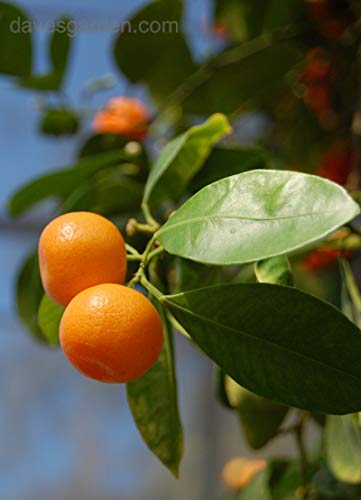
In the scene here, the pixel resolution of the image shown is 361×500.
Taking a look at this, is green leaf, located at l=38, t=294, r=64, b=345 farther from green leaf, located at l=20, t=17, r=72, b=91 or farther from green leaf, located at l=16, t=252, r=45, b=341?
green leaf, located at l=20, t=17, r=72, b=91

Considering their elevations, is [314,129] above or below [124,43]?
below

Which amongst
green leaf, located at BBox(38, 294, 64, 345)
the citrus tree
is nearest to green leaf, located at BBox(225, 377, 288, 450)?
the citrus tree

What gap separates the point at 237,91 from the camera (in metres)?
0.69

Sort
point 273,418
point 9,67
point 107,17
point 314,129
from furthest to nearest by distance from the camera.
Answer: point 107,17, point 314,129, point 9,67, point 273,418

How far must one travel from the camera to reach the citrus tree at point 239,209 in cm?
29

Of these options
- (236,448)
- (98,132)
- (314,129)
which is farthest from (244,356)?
(236,448)

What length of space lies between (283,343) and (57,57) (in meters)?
0.45

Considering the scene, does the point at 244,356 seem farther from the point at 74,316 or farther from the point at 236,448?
the point at 236,448

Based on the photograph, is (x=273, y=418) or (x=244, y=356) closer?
(x=244, y=356)

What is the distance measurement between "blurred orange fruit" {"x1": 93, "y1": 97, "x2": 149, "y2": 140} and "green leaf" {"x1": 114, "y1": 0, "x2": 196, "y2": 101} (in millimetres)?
29

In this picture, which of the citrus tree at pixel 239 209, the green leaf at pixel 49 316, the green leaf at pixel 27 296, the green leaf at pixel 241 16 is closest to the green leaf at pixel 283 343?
the citrus tree at pixel 239 209

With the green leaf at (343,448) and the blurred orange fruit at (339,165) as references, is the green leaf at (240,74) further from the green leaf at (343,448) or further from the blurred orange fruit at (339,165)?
the green leaf at (343,448)

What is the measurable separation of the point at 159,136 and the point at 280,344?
17.8 inches

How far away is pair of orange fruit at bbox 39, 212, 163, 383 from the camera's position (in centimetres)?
30
